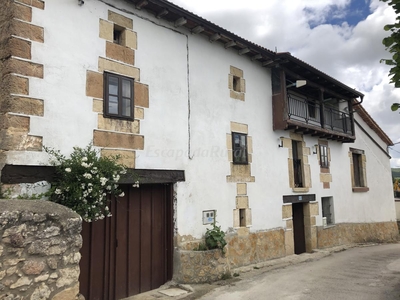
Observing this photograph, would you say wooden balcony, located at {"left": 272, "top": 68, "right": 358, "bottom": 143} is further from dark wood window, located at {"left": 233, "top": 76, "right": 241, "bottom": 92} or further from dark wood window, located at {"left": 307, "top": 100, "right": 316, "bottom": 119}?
dark wood window, located at {"left": 233, "top": 76, "right": 241, "bottom": 92}

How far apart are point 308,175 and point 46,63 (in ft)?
26.7

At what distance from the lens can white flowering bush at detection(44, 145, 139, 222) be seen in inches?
191

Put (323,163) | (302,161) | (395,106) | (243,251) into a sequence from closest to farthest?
(395,106) → (243,251) → (302,161) → (323,163)

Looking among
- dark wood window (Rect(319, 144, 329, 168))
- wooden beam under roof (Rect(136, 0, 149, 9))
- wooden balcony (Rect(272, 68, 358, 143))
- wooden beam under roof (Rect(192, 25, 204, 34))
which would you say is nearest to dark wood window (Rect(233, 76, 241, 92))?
wooden balcony (Rect(272, 68, 358, 143))

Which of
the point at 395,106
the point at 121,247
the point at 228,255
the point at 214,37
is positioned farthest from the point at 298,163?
the point at 395,106

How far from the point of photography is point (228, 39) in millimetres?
7934

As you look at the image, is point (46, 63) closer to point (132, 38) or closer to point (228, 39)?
point (132, 38)

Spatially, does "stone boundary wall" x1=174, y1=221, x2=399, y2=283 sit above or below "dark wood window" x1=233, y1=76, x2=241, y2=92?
below

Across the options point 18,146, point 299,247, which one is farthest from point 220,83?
point 299,247

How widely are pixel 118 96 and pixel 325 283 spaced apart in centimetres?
523

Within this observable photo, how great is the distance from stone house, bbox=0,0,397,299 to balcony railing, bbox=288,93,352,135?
9cm

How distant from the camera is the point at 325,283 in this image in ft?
21.9

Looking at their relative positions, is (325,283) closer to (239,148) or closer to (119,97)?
(239,148)

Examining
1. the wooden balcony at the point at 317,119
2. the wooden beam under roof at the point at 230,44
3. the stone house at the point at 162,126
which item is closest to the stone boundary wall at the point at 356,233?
the stone house at the point at 162,126
